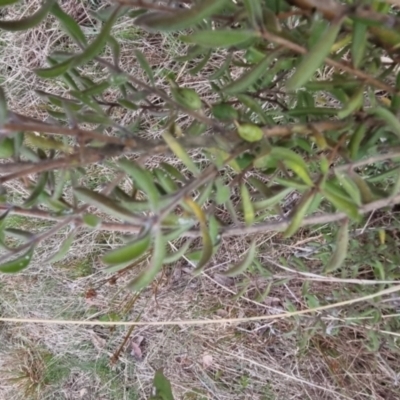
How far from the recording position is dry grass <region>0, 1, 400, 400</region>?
61.5 inches

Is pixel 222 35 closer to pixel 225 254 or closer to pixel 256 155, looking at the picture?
pixel 256 155

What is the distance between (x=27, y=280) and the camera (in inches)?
89.0

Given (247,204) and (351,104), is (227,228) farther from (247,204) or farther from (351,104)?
(351,104)

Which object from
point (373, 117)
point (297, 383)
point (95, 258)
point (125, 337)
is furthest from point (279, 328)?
point (373, 117)

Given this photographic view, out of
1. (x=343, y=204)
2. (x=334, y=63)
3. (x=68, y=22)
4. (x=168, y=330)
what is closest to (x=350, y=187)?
(x=343, y=204)

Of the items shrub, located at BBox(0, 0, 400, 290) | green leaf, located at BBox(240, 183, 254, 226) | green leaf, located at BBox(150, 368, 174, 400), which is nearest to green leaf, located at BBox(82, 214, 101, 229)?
shrub, located at BBox(0, 0, 400, 290)

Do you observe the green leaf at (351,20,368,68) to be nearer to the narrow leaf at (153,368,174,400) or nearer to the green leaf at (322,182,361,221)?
the green leaf at (322,182,361,221)

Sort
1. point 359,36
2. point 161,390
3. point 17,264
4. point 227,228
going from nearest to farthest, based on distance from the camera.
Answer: point 359,36 → point 17,264 → point 227,228 → point 161,390

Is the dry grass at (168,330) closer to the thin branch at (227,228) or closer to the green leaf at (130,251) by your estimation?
the thin branch at (227,228)

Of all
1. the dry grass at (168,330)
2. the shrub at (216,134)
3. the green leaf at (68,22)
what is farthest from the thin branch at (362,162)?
the dry grass at (168,330)

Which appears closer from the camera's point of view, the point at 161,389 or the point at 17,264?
the point at 17,264

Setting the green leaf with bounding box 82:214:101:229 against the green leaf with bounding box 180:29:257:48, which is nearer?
the green leaf with bounding box 180:29:257:48

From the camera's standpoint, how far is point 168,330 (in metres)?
2.00

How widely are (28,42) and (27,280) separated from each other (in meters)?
0.87
